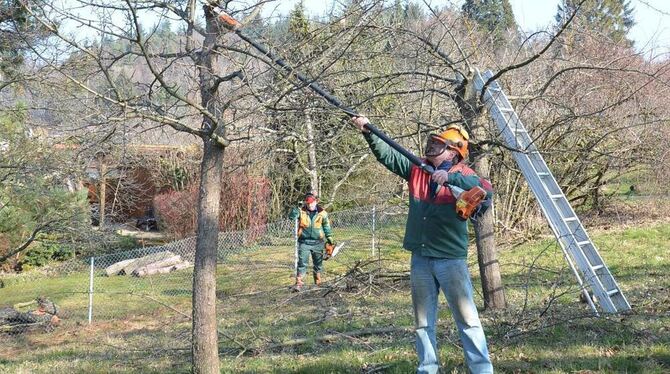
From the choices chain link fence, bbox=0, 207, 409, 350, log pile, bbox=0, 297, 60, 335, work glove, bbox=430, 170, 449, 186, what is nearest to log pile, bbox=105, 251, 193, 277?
chain link fence, bbox=0, 207, 409, 350

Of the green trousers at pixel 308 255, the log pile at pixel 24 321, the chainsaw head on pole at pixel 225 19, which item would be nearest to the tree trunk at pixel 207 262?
the chainsaw head on pole at pixel 225 19

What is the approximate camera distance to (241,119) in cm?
520

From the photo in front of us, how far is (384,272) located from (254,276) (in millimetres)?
5900

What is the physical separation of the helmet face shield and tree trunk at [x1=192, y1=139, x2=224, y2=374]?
68.5 inches

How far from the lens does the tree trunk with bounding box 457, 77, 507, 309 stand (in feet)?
25.4

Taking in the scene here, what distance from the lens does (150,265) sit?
19.2 metres

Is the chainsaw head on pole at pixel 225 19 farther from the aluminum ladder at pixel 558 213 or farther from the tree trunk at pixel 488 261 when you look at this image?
the tree trunk at pixel 488 261

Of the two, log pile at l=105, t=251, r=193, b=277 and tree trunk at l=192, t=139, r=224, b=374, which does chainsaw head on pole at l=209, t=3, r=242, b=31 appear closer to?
tree trunk at l=192, t=139, r=224, b=374

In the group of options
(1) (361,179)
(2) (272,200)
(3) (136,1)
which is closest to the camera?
(3) (136,1)

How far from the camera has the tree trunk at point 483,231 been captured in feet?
25.4

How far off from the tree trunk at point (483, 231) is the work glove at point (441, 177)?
3239 mm

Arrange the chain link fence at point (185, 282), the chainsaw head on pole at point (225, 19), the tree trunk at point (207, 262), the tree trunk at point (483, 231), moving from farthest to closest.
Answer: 1. the chain link fence at point (185, 282)
2. the tree trunk at point (483, 231)
3. the tree trunk at point (207, 262)
4. the chainsaw head on pole at point (225, 19)

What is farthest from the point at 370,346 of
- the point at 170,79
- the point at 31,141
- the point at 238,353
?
the point at 31,141

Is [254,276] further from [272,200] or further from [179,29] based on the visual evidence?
[179,29]
